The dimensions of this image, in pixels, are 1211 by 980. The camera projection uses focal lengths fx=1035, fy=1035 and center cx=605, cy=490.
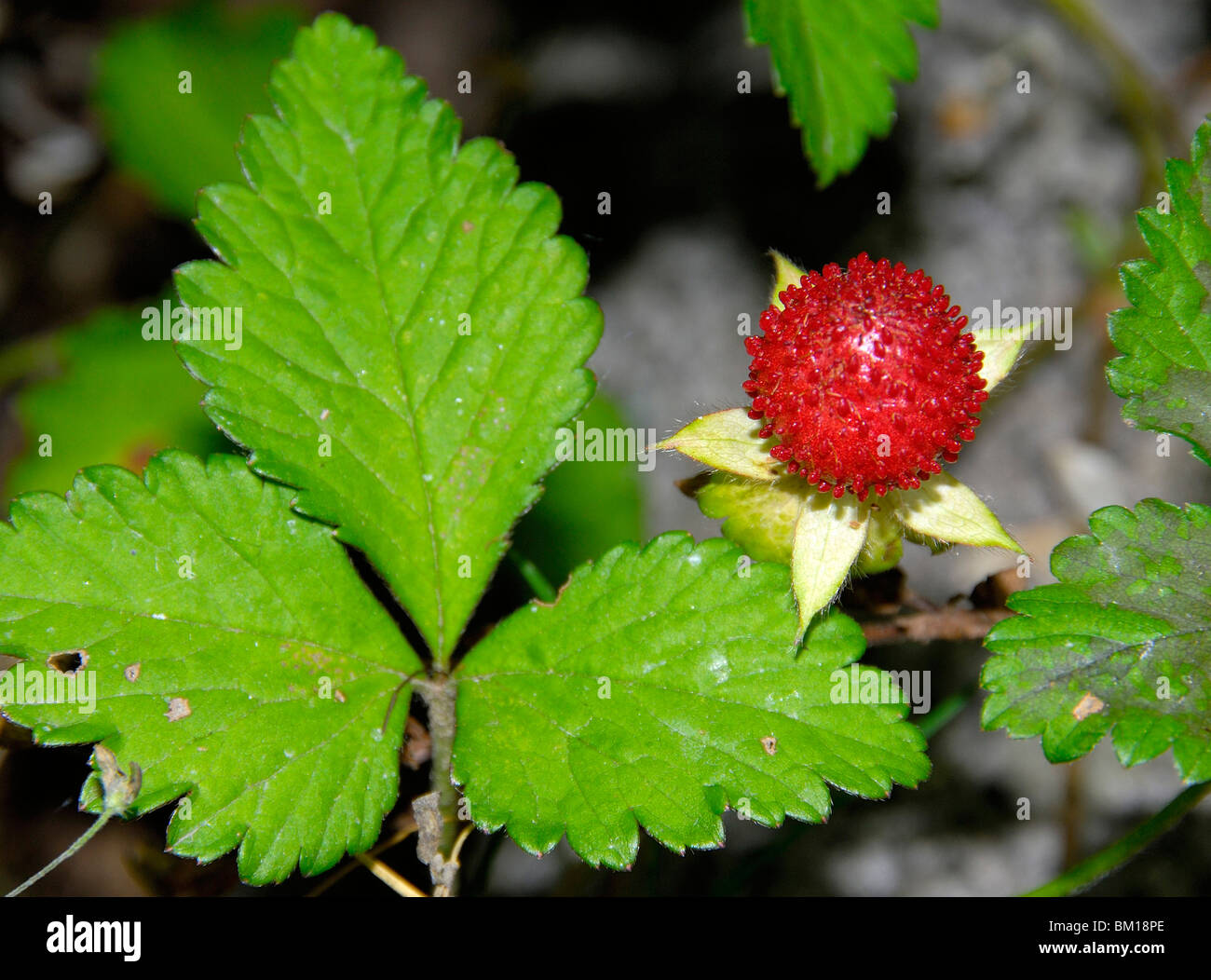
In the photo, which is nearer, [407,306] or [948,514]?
[948,514]

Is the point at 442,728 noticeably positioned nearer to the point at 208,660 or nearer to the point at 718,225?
the point at 208,660

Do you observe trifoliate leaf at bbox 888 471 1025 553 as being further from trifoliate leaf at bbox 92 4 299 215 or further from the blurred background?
trifoliate leaf at bbox 92 4 299 215

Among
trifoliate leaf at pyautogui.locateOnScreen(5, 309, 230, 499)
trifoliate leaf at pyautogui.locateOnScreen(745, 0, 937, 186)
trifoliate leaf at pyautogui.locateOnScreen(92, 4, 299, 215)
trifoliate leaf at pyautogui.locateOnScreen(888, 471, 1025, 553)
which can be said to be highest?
trifoliate leaf at pyautogui.locateOnScreen(92, 4, 299, 215)

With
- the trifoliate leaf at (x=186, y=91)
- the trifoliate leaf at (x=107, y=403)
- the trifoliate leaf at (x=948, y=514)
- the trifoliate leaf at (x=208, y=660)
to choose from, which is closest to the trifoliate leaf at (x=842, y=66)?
the trifoliate leaf at (x=948, y=514)

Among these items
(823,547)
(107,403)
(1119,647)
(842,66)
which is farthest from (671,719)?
(107,403)

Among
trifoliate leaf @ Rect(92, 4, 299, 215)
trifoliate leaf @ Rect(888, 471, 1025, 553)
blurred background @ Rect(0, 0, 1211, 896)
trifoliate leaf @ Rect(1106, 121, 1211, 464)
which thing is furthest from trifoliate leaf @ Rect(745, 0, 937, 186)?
trifoliate leaf @ Rect(92, 4, 299, 215)

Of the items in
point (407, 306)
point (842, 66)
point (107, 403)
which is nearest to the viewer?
point (407, 306)

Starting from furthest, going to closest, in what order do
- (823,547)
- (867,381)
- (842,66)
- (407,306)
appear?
(842,66), (407,306), (823,547), (867,381)
